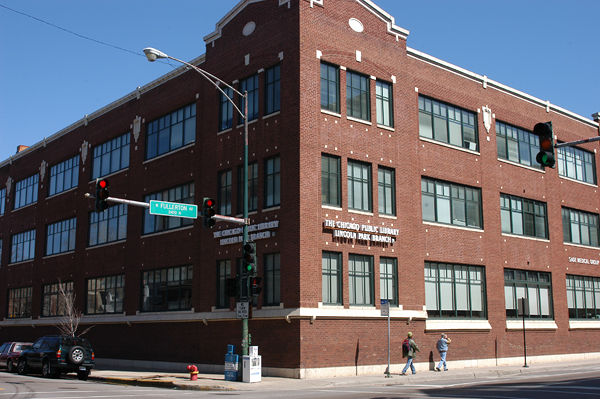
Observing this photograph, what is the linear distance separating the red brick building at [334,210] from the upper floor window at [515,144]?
14 centimetres

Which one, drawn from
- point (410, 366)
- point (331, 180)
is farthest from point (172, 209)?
point (410, 366)

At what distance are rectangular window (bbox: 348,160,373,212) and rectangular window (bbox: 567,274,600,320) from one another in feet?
55.5

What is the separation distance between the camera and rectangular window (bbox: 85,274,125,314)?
123ft

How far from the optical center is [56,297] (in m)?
43.3

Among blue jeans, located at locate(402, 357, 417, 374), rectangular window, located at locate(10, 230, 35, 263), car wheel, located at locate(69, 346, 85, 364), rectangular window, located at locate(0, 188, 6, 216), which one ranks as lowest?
blue jeans, located at locate(402, 357, 417, 374)

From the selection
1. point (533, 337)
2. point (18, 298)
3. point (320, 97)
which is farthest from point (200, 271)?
point (18, 298)

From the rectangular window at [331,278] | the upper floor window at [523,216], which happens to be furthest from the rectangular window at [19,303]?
the upper floor window at [523,216]

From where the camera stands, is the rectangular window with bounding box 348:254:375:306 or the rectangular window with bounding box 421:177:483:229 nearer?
the rectangular window with bounding box 348:254:375:306

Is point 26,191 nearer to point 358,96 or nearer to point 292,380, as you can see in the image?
point 358,96

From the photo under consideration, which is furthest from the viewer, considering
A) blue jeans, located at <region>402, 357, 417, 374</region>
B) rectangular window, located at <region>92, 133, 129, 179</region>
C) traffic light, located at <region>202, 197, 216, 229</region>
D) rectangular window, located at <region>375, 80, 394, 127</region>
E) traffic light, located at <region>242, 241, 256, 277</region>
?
rectangular window, located at <region>92, 133, 129, 179</region>

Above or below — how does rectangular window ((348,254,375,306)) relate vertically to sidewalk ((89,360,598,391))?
above

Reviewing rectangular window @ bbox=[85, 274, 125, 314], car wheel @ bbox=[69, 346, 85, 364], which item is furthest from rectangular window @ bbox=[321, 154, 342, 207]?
rectangular window @ bbox=[85, 274, 125, 314]

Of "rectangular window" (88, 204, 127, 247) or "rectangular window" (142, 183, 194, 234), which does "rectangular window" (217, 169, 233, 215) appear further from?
"rectangular window" (88, 204, 127, 247)

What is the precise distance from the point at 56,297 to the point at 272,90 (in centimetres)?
2349
